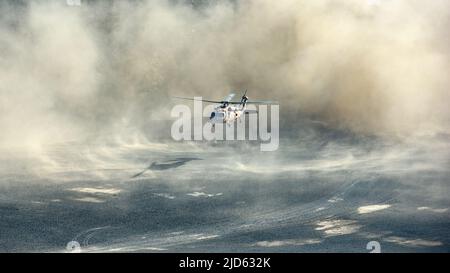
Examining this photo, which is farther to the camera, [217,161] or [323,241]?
[217,161]

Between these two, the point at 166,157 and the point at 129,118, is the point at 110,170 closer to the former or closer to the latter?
the point at 166,157

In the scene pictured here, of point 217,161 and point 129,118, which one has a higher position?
point 129,118

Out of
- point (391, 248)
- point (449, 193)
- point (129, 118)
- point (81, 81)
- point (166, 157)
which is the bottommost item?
point (391, 248)

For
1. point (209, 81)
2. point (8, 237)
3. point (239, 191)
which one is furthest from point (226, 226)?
point (209, 81)

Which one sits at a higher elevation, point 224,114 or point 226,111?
point 226,111

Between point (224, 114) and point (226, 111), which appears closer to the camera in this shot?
point (224, 114)

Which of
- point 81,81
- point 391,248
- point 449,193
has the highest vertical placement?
point 81,81

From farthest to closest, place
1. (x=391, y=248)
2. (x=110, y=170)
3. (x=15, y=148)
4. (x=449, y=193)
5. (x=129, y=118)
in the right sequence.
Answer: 1. (x=129, y=118)
2. (x=15, y=148)
3. (x=110, y=170)
4. (x=449, y=193)
5. (x=391, y=248)

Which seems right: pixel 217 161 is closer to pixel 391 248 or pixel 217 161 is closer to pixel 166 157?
pixel 166 157

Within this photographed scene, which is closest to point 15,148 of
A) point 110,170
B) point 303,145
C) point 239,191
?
point 110,170

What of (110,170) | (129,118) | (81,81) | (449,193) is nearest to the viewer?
(449,193)
